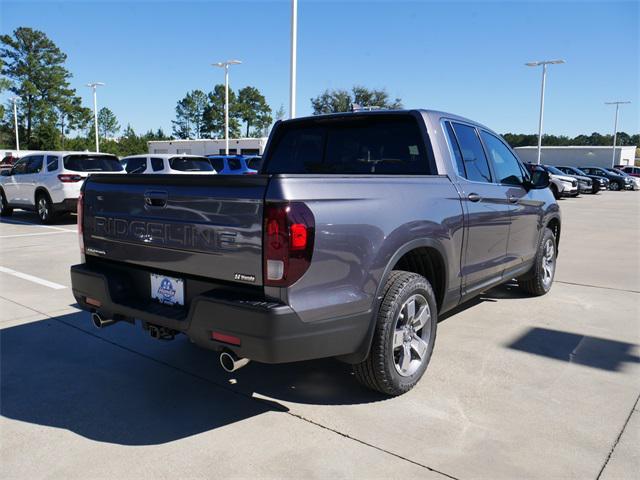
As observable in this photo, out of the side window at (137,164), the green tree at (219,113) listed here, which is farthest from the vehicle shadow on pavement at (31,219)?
the green tree at (219,113)

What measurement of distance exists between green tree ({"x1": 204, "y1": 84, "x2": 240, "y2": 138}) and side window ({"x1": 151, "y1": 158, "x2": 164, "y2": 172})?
79258 mm

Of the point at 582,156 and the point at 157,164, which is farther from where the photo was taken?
the point at 582,156

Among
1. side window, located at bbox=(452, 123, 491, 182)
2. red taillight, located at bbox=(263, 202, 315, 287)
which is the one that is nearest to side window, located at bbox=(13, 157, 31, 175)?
side window, located at bbox=(452, 123, 491, 182)

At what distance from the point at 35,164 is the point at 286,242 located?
13.0 meters

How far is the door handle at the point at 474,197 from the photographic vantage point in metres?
4.20

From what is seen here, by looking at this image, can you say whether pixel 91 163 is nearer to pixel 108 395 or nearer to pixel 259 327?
pixel 108 395

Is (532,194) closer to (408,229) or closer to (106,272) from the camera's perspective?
(408,229)

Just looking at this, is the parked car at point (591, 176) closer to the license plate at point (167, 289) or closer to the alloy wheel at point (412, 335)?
the alloy wheel at point (412, 335)

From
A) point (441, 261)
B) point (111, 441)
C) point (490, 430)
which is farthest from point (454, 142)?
point (111, 441)

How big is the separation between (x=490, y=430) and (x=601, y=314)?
312cm

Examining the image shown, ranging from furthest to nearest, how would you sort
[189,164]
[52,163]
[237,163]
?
[237,163], [189,164], [52,163]

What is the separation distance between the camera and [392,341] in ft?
10.9

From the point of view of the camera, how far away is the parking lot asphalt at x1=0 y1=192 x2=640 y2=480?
2.77 m

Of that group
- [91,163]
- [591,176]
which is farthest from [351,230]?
[591,176]
